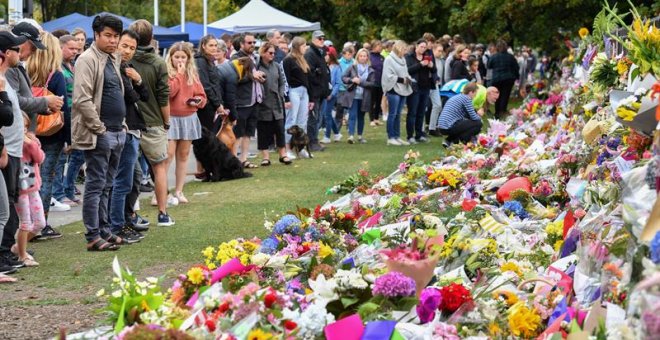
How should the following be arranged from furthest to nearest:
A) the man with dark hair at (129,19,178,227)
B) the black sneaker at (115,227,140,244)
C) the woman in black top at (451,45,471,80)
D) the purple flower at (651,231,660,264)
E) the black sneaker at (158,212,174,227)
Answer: the woman in black top at (451,45,471,80) → the black sneaker at (158,212,174,227) → the man with dark hair at (129,19,178,227) → the black sneaker at (115,227,140,244) → the purple flower at (651,231,660,264)

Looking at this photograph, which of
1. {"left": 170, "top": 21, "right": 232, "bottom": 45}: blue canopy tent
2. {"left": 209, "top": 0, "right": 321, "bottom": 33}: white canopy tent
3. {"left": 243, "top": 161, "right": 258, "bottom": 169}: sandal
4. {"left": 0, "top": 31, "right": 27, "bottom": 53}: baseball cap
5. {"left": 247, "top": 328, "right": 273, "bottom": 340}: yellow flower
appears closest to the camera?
{"left": 247, "top": 328, "right": 273, "bottom": 340}: yellow flower

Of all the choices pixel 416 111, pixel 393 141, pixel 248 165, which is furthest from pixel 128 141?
pixel 416 111

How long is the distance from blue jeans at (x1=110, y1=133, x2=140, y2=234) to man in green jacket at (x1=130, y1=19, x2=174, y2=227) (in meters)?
0.41

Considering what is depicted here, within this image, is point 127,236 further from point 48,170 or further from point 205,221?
point 205,221

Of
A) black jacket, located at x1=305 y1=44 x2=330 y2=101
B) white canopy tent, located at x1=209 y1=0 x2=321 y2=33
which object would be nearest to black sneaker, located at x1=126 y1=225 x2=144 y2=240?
black jacket, located at x1=305 y1=44 x2=330 y2=101

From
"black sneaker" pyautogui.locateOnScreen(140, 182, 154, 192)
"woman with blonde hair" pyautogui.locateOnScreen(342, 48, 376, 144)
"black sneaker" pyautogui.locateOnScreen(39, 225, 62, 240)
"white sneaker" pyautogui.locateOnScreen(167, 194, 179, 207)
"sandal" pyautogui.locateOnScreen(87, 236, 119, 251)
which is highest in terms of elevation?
"woman with blonde hair" pyautogui.locateOnScreen(342, 48, 376, 144)

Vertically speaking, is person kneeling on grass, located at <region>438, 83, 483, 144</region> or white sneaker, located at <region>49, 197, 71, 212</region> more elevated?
person kneeling on grass, located at <region>438, 83, 483, 144</region>

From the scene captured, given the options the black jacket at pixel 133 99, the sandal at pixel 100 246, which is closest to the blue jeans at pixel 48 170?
the sandal at pixel 100 246

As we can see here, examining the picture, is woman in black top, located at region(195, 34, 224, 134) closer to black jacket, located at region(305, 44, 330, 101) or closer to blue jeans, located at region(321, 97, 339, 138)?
black jacket, located at region(305, 44, 330, 101)

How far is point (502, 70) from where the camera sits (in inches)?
1060

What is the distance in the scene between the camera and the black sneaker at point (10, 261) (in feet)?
28.0

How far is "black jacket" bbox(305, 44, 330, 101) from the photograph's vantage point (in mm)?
18359

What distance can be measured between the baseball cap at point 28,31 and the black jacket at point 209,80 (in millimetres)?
4682

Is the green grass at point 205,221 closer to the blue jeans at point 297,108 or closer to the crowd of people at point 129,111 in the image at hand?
the crowd of people at point 129,111
